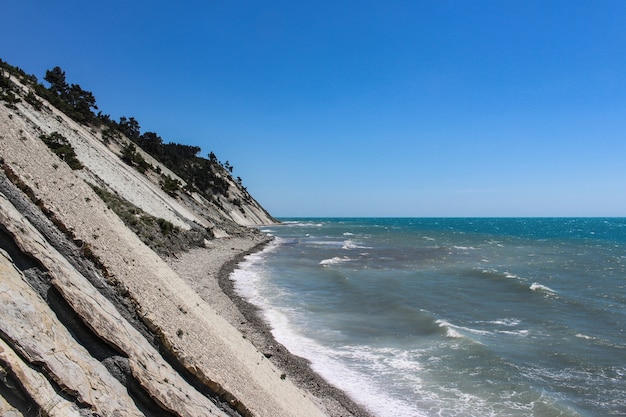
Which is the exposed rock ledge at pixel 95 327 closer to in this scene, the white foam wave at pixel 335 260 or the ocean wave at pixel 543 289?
the ocean wave at pixel 543 289

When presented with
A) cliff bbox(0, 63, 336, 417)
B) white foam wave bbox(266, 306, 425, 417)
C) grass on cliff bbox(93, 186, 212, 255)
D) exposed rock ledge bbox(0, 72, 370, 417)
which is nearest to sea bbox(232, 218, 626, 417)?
white foam wave bbox(266, 306, 425, 417)

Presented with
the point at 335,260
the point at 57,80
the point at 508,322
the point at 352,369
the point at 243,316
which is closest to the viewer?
the point at 352,369

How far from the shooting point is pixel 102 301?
8.74 meters

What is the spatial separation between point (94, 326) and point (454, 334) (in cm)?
1734

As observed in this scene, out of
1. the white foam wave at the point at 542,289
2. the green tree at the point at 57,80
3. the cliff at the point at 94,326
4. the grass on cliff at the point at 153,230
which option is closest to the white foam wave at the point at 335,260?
the grass on cliff at the point at 153,230

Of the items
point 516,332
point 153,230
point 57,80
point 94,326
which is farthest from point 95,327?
point 57,80

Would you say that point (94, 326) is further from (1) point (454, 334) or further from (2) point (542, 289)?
(2) point (542, 289)

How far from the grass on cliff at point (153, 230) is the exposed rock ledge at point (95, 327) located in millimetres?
14749

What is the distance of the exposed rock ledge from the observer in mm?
6660

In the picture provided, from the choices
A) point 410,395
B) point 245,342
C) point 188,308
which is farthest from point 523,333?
point 188,308

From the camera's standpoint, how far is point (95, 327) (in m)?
7.87

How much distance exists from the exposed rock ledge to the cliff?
0.02m

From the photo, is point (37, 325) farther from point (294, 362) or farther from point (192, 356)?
point (294, 362)

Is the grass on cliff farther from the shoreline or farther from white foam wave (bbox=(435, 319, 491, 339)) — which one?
white foam wave (bbox=(435, 319, 491, 339))
